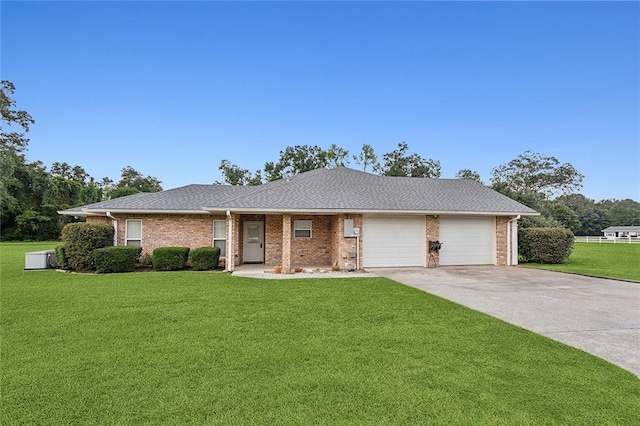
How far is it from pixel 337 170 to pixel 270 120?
23.7 feet

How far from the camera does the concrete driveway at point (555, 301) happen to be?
4.79m

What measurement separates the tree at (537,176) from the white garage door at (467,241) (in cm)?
3208

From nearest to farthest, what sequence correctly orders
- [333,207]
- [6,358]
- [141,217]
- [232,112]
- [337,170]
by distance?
1. [6,358]
2. [333,207]
3. [141,217]
4. [337,170]
5. [232,112]

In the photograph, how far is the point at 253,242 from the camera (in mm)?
15164

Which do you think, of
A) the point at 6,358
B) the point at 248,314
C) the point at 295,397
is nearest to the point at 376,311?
the point at 248,314

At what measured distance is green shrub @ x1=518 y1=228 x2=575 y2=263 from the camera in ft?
49.8

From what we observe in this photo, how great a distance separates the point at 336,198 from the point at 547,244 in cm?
1094

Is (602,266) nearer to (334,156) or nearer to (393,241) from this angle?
(393,241)

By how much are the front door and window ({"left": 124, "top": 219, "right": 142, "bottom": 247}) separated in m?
4.56

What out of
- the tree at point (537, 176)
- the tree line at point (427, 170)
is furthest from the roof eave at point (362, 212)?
the tree at point (537, 176)

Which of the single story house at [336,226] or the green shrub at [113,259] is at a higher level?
the single story house at [336,226]

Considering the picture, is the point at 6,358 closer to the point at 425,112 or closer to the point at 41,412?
the point at 41,412

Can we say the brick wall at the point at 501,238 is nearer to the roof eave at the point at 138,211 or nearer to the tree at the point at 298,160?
the roof eave at the point at 138,211

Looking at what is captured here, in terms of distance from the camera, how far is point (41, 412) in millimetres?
2814
